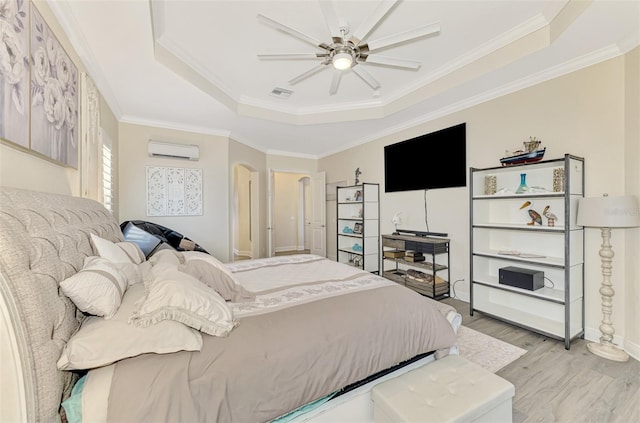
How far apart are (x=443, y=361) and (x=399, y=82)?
3173mm

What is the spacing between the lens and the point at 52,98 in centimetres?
169

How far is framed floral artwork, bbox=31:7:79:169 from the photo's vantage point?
1.50 meters

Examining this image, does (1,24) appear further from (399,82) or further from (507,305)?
(507,305)

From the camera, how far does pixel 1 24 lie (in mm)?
1209

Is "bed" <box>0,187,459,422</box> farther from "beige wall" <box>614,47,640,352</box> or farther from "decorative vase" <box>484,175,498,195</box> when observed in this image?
"decorative vase" <box>484,175,498,195</box>

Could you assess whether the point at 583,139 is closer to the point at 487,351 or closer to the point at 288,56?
the point at 487,351

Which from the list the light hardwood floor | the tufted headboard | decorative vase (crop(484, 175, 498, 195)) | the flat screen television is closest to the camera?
the tufted headboard

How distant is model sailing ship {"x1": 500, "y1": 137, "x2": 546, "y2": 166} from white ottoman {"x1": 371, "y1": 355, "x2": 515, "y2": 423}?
7.26 feet

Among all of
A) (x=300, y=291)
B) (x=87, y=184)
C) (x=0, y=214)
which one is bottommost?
(x=300, y=291)

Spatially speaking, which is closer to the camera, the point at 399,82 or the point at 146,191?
the point at 399,82

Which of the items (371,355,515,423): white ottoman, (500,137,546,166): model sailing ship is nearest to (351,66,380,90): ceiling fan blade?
(500,137,546,166): model sailing ship

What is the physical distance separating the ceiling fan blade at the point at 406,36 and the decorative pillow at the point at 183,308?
213 cm

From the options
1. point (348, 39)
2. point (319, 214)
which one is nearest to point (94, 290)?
point (348, 39)

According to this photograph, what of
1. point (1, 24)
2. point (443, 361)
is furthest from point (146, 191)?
point (443, 361)
